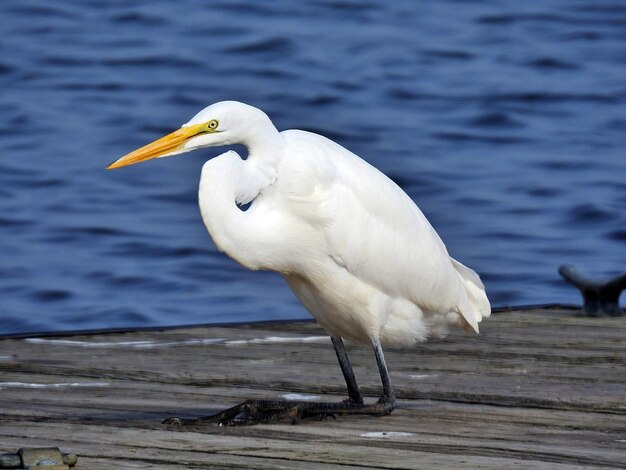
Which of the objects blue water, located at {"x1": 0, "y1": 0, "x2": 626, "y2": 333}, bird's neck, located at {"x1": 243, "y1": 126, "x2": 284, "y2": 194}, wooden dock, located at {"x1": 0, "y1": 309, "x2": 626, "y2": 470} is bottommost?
blue water, located at {"x1": 0, "y1": 0, "x2": 626, "y2": 333}

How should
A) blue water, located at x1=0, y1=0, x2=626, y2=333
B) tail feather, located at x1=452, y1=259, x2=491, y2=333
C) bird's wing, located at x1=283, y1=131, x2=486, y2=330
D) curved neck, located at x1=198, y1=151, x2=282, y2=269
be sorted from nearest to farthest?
curved neck, located at x1=198, y1=151, x2=282, y2=269, bird's wing, located at x1=283, y1=131, x2=486, y2=330, tail feather, located at x1=452, y1=259, x2=491, y2=333, blue water, located at x1=0, y1=0, x2=626, y2=333

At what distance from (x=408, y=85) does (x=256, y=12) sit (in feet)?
9.77

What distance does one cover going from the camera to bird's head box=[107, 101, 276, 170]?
4.21 metres

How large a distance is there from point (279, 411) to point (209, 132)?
0.78 meters

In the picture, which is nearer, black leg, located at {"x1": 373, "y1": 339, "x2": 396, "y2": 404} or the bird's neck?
the bird's neck

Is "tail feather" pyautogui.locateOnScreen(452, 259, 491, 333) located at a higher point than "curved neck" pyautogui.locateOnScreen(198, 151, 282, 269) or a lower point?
lower

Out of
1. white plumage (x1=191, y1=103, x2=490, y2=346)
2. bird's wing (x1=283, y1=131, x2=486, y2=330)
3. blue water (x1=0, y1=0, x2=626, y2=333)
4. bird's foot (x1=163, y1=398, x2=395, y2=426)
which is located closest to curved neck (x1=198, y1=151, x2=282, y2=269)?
white plumage (x1=191, y1=103, x2=490, y2=346)

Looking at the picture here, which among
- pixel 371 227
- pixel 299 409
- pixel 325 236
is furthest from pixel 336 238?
pixel 299 409

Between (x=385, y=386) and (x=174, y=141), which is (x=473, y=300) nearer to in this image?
(x=385, y=386)

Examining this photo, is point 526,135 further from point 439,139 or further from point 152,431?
point 152,431

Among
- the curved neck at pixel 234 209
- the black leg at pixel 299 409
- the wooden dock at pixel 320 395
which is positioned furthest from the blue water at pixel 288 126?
the curved neck at pixel 234 209

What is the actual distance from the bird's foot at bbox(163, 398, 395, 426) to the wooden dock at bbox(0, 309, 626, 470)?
0.04 meters

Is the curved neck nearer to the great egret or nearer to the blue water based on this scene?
the great egret

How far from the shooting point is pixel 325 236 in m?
4.49
